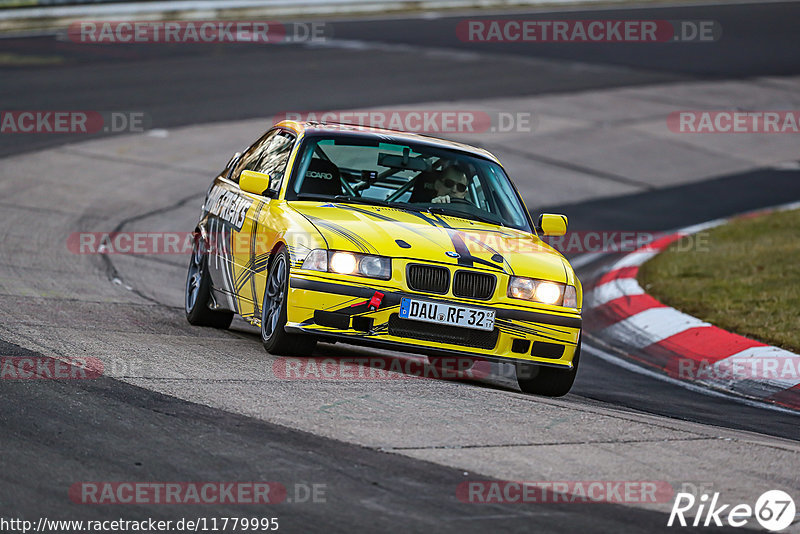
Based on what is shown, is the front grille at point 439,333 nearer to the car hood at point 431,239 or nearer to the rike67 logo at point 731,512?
the car hood at point 431,239

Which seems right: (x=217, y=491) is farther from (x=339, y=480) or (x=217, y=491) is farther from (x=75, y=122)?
(x=75, y=122)

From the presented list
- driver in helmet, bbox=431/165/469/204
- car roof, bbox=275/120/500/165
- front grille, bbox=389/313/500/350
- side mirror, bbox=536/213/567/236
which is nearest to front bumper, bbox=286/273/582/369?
front grille, bbox=389/313/500/350

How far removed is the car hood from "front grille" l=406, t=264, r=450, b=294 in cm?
5

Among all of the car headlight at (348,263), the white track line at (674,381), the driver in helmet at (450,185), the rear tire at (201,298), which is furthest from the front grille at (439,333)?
the rear tire at (201,298)

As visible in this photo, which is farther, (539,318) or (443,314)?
(539,318)

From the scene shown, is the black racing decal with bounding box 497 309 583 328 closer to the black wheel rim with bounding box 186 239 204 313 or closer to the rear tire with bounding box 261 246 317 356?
the rear tire with bounding box 261 246 317 356

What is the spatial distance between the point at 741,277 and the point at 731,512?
7.33 m

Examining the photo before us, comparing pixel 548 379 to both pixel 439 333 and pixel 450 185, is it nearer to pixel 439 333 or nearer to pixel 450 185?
pixel 439 333

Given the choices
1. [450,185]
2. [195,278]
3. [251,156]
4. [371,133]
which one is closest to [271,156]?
[251,156]

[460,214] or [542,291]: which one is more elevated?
[460,214]

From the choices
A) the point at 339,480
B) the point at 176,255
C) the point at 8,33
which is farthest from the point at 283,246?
the point at 8,33

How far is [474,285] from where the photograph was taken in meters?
7.36

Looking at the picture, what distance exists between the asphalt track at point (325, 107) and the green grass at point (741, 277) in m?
1.29

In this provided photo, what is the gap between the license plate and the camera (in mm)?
7219
